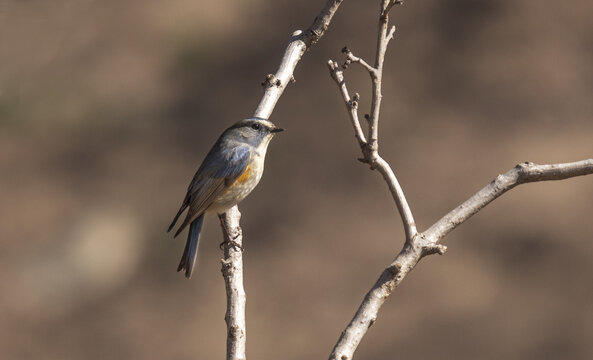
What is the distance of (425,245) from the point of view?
3.00 m

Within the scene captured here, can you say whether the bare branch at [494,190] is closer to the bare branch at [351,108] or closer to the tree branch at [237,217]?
the bare branch at [351,108]

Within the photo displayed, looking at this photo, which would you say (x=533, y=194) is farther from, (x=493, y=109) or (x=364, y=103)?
(x=364, y=103)

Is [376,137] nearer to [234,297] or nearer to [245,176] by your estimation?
[234,297]

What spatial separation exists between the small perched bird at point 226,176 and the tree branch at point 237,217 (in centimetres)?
12

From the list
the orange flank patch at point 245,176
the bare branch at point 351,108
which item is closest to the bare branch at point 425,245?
the bare branch at point 351,108

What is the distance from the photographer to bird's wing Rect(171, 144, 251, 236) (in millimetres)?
4328

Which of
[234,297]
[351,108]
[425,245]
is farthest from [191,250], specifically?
[425,245]

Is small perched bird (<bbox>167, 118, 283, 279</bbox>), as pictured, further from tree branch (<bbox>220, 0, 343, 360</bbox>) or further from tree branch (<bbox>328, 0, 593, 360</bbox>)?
tree branch (<bbox>328, 0, 593, 360</bbox>)

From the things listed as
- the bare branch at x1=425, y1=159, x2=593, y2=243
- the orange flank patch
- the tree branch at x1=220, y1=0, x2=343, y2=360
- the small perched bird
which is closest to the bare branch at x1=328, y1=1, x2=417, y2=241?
the bare branch at x1=425, y1=159, x2=593, y2=243

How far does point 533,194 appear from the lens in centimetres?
899

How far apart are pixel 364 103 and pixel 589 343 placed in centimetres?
396

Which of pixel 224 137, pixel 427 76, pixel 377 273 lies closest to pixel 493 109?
pixel 427 76

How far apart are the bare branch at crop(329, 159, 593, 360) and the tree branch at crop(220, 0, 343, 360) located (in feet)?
2.37

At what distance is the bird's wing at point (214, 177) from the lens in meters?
4.33
